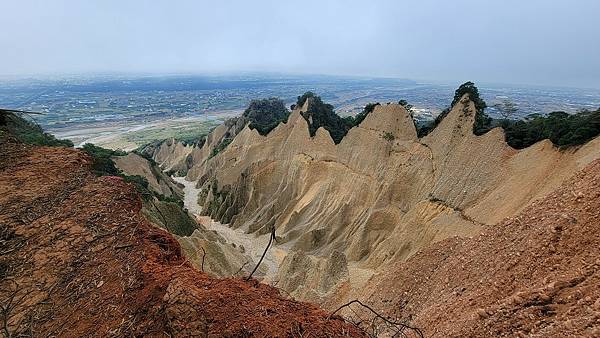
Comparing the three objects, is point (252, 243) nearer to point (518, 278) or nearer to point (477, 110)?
point (477, 110)

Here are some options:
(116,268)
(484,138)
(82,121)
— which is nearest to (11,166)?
(116,268)

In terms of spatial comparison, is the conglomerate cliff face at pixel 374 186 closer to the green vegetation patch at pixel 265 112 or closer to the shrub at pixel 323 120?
the shrub at pixel 323 120

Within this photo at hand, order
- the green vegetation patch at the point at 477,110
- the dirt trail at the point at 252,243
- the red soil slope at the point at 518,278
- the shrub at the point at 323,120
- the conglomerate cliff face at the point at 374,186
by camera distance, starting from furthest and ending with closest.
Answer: the shrub at the point at 323,120
the dirt trail at the point at 252,243
the green vegetation patch at the point at 477,110
the conglomerate cliff face at the point at 374,186
the red soil slope at the point at 518,278

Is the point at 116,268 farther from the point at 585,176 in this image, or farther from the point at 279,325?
the point at 585,176

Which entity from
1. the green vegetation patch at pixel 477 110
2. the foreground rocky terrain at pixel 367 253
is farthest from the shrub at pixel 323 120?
the green vegetation patch at pixel 477 110

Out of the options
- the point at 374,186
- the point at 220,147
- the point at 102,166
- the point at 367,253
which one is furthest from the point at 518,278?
the point at 220,147

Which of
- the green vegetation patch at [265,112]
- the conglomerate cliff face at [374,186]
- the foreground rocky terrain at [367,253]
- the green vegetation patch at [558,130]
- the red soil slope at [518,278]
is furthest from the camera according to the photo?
the green vegetation patch at [265,112]

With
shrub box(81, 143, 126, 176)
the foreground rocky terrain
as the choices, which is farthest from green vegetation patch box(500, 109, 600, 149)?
shrub box(81, 143, 126, 176)
